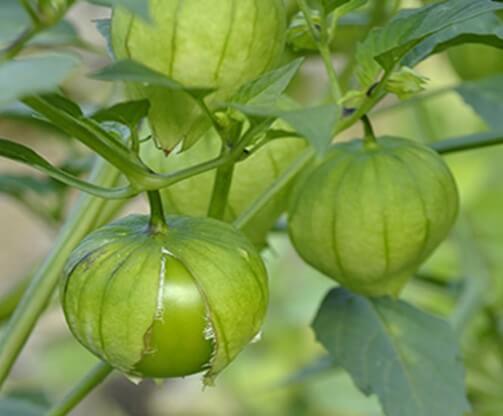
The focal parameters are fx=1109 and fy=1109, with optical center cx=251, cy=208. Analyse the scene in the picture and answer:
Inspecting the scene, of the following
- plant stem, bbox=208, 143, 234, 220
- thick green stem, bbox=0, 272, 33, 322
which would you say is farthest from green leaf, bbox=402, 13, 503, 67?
thick green stem, bbox=0, 272, 33, 322

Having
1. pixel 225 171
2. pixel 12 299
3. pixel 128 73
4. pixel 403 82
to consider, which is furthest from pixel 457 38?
pixel 12 299

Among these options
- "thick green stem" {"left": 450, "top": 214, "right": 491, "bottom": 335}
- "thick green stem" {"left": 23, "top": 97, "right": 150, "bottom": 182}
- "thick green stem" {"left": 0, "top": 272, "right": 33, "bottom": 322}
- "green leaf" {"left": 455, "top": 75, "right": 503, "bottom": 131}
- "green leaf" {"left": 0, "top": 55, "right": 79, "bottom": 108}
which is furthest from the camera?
"thick green stem" {"left": 450, "top": 214, "right": 491, "bottom": 335}

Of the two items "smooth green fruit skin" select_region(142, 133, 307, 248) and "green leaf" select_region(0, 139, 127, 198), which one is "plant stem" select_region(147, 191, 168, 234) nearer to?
"green leaf" select_region(0, 139, 127, 198)

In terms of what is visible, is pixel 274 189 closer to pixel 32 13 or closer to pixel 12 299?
pixel 32 13

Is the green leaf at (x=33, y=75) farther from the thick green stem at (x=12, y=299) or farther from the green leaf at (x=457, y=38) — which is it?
the thick green stem at (x=12, y=299)

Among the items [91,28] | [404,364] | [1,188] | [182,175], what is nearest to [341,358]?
[404,364]

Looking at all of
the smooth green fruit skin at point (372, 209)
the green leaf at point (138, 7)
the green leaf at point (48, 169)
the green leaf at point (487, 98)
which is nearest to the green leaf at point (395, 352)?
the smooth green fruit skin at point (372, 209)
